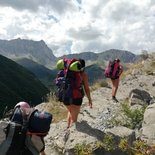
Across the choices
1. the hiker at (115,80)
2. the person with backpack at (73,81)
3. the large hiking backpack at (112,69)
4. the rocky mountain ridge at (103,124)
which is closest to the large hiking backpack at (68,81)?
the person with backpack at (73,81)

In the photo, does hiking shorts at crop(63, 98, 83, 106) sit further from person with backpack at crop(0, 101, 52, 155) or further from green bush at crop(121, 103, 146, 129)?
person with backpack at crop(0, 101, 52, 155)

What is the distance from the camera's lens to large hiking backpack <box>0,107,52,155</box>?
645cm

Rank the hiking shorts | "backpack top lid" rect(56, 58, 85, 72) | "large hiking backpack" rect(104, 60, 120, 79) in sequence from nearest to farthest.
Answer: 1. "backpack top lid" rect(56, 58, 85, 72)
2. the hiking shorts
3. "large hiking backpack" rect(104, 60, 120, 79)

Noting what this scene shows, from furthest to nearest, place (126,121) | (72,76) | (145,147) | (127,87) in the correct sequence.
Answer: (127,87) < (126,121) < (72,76) < (145,147)

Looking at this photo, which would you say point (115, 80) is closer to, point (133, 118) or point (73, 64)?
point (133, 118)

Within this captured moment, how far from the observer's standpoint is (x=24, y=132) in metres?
6.47

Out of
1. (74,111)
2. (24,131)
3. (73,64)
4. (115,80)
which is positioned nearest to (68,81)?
(73,64)

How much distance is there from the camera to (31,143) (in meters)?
6.63

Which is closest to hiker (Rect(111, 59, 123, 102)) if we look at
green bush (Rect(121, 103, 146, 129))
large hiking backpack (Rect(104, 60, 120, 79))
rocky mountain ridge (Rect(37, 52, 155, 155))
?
large hiking backpack (Rect(104, 60, 120, 79))

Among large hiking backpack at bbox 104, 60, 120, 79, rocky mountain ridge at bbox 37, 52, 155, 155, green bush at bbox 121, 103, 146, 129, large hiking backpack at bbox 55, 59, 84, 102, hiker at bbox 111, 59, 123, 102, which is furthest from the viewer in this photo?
large hiking backpack at bbox 104, 60, 120, 79

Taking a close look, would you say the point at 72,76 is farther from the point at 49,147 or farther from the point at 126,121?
the point at 126,121

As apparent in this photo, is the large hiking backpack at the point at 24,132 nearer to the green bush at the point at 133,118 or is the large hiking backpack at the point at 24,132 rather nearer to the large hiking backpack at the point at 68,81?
the large hiking backpack at the point at 68,81

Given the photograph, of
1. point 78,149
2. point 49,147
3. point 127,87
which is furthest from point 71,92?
point 127,87

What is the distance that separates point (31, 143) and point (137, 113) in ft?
17.6
